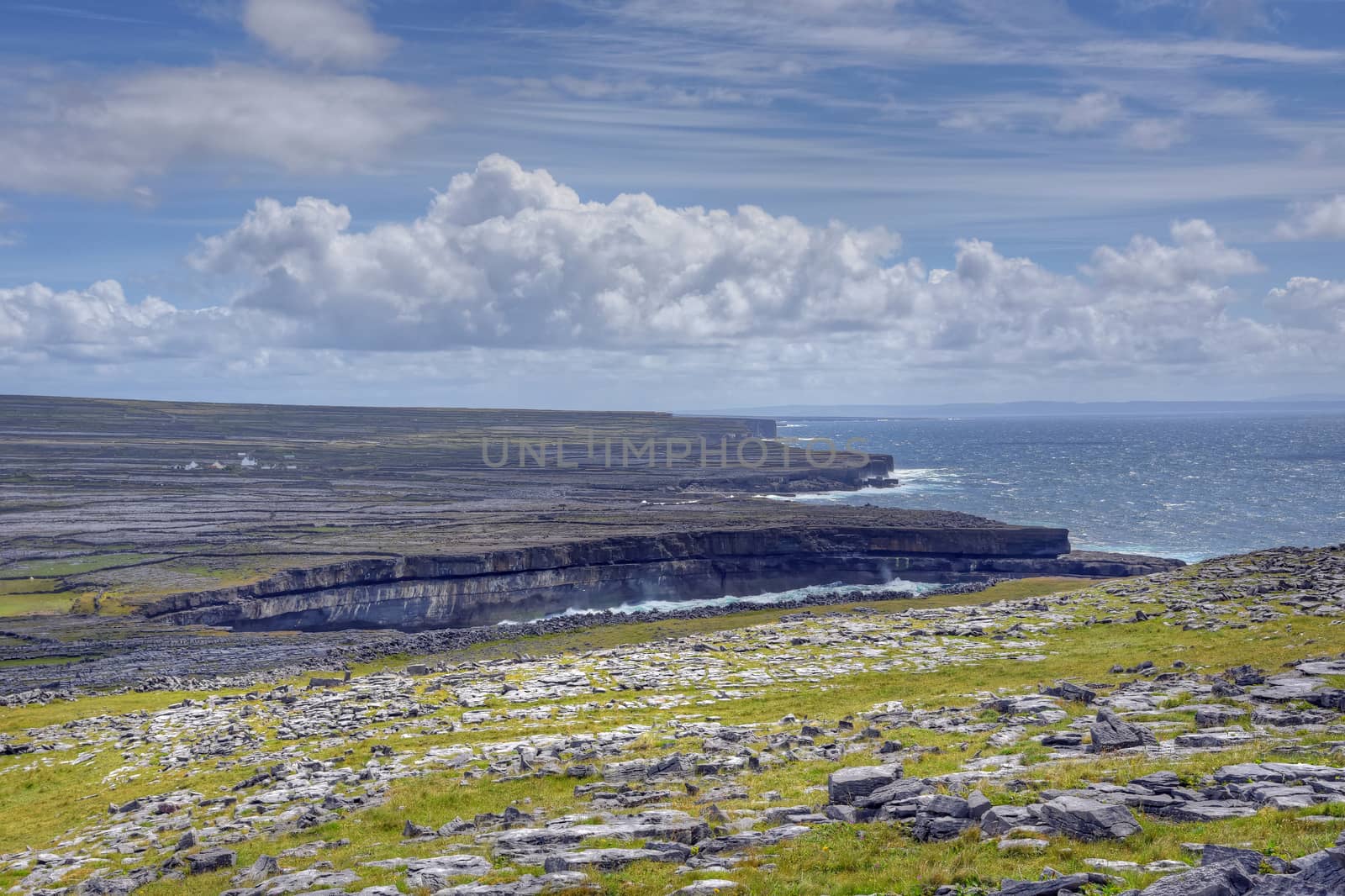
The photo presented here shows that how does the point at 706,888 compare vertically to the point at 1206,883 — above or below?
below

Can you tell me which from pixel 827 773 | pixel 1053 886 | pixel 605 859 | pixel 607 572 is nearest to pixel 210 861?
pixel 605 859

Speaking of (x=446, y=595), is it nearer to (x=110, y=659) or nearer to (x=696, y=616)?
(x=696, y=616)

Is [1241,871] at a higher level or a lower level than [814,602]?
higher

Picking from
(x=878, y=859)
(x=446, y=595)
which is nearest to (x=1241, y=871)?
(x=878, y=859)

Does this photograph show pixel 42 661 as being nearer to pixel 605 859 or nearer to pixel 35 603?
pixel 35 603

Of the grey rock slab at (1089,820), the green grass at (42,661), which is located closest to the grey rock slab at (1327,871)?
the grey rock slab at (1089,820)

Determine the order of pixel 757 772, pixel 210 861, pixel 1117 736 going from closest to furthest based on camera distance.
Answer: pixel 210 861 → pixel 1117 736 → pixel 757 772

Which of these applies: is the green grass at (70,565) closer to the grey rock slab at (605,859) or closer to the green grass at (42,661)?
the green grass at (42,661)

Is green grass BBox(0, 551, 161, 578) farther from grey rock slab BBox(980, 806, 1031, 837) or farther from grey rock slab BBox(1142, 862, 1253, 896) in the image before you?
grey rock slab BBox(1142, 862, 1253, 896)
